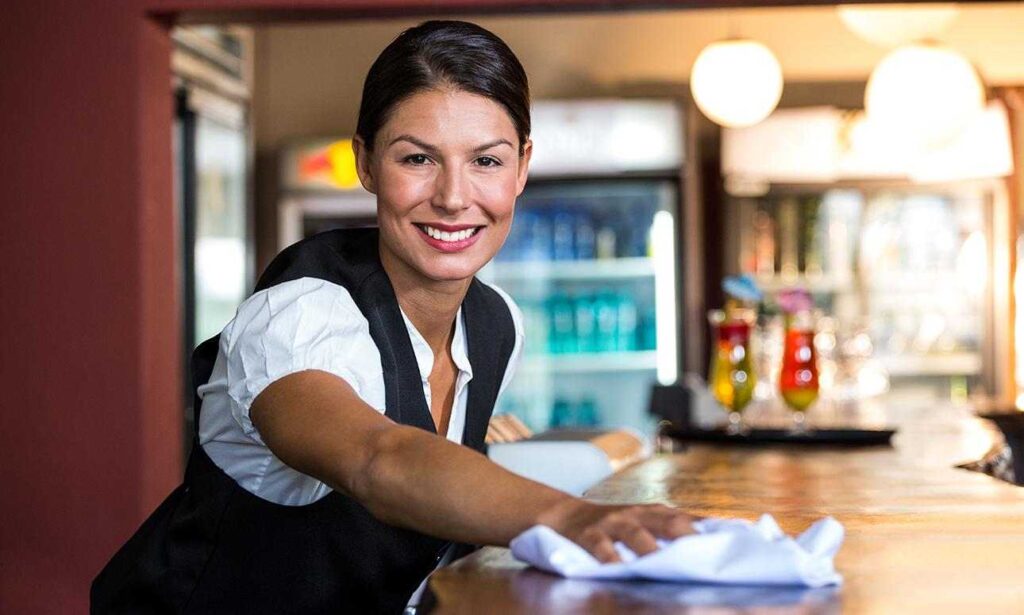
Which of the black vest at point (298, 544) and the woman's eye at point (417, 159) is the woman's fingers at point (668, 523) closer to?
the black vest at point (298, 544)

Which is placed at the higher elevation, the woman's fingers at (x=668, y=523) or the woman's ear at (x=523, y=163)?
the woman's ear at (x=523, y=163)

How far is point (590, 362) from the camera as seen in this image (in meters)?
6.09

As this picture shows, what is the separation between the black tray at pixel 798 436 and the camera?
9.09ft

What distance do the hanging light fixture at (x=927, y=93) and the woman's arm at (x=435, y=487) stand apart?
143 inches

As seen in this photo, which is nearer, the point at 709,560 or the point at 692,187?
the point at 709,560

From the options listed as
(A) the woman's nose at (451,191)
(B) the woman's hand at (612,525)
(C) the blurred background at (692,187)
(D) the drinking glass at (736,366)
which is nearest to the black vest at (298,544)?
(A) the woman's nose at (451,191)

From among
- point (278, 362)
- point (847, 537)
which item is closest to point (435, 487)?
point (278, 362)

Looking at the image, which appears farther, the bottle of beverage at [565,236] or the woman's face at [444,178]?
the bottle of beverage at [565,236]

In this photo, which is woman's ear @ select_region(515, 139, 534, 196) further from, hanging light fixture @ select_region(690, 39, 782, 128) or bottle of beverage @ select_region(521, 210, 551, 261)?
bottle of beverage @ select_region(521, 210, 551, 261)

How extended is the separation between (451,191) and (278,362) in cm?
29

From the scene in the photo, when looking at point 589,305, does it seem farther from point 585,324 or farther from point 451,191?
point 451,191

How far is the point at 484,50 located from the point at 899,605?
82cm

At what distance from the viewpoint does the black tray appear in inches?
109

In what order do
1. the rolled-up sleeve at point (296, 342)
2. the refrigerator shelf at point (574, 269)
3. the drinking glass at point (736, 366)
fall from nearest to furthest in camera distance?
the rolled-up sleeve at point (296, 342), the drinking glass at point (736, 366), the refrigerator shelf at point (574, 269)
